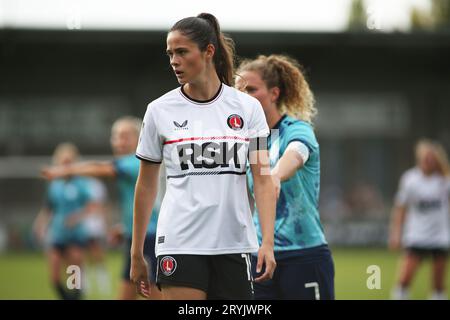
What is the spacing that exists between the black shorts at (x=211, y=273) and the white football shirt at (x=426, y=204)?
8880mm

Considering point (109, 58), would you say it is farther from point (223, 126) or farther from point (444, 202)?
point (223, 126)

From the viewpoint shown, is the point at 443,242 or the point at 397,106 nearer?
the point at 443,242

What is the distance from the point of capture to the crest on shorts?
4320mm

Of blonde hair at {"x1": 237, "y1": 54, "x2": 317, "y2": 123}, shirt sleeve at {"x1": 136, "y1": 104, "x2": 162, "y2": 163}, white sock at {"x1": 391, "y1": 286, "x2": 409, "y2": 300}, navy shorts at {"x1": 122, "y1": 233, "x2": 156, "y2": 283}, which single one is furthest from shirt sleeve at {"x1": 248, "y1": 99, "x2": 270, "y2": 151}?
white sock at {"x1": 391, "y1": 286, "x2": 409, "y2": 300}

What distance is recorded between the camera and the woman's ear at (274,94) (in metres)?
5.78

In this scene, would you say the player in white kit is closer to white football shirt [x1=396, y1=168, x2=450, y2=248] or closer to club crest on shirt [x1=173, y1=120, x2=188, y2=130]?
club crest on shirt [x1=173, y1=120, x2=188, y2=130]

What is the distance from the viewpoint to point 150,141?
14.7 feet

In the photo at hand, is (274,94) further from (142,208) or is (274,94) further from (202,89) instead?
(142,208)

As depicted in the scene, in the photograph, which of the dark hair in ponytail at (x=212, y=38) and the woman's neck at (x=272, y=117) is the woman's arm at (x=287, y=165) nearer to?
the woman's neck at (x=272, y=117)

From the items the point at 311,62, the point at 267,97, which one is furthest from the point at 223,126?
the point at 311,62

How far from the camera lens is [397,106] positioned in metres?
30.6

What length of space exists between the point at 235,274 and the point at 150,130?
85 cm

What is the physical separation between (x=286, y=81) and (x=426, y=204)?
7785 mm

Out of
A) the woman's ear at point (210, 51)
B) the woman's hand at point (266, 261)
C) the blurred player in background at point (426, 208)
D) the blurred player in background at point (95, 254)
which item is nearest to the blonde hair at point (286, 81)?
the woman's ear at point (210, 51)
